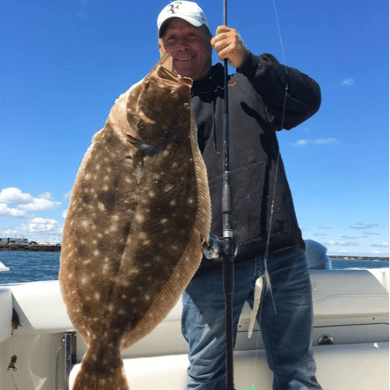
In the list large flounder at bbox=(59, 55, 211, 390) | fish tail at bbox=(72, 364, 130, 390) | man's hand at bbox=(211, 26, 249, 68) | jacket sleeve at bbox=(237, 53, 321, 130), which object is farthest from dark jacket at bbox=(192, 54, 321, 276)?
fish tail at bbox=(72, 364, 130, 390)

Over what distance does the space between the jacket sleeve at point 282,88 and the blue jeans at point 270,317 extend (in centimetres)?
74

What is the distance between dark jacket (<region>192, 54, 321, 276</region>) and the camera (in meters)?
2.13

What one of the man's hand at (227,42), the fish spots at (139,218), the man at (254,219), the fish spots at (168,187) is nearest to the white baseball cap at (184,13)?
the man at (254,219)

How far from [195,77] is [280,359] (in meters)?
1.63

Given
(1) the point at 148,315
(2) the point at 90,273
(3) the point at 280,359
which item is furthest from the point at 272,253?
(2) the point at 90,273

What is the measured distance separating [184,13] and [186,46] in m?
0.16

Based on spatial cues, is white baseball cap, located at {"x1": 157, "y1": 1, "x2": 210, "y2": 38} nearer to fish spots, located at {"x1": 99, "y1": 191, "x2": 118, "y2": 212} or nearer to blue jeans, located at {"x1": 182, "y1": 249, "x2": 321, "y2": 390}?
fish spots, located at {"x1": 99, "y1": 191, "x2": 118, "y2": 212}

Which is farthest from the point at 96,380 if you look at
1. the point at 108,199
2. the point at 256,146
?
the point at 256,146

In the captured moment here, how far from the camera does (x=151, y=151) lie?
168 cm

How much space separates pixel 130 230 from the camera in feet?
5.21

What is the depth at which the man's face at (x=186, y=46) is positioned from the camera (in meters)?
2.21

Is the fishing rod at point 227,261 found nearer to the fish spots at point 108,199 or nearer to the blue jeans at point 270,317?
the blue jeans at point 270,317

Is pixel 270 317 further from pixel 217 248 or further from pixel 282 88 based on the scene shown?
pixel 282 88

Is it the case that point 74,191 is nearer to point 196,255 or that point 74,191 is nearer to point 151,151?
point 151,151
